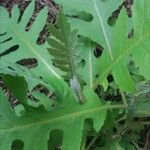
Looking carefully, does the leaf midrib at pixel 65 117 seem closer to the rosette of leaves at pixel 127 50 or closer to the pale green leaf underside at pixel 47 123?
the pale green leaf underside at pixel 47 123

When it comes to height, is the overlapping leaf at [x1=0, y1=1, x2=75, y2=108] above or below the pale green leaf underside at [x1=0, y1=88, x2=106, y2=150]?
above

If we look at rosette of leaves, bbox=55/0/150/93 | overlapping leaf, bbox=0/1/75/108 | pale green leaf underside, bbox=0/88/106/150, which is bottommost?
pale green leaf underside, bbox=0/88/106/150

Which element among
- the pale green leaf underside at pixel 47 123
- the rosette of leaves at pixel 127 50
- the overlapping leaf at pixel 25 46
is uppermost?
the overlapping leaf at pixel 25 46

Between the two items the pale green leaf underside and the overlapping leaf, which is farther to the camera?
the overlapping leaf

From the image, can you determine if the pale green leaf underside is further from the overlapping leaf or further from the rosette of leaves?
the overlapping leaf

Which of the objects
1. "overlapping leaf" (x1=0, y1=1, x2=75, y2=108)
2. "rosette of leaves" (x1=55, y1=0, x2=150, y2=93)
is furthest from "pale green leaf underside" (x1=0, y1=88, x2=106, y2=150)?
"overlapping leaf" (x1=0, y1=1, x2=75, y2=108)

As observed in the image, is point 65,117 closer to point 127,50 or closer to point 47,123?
point 47,123

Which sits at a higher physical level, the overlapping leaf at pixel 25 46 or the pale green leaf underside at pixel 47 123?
the overlapping leaf at pixel 25 46

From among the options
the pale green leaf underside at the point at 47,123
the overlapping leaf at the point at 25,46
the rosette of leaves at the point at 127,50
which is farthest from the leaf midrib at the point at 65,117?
the overlapping leaf at the point at 25,46

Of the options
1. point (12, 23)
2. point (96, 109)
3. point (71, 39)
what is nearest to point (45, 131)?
point (96, 109)

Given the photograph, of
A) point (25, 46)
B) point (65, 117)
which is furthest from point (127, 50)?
point (25, 46)

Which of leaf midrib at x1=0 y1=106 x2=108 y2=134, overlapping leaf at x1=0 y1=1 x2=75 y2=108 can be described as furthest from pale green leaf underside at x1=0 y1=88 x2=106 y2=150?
overlapping leaf at x1=0 y1=1 x2=75 y2=108

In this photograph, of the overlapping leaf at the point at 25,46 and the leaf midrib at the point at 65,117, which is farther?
the overlapping leaf at the point at 25,46
